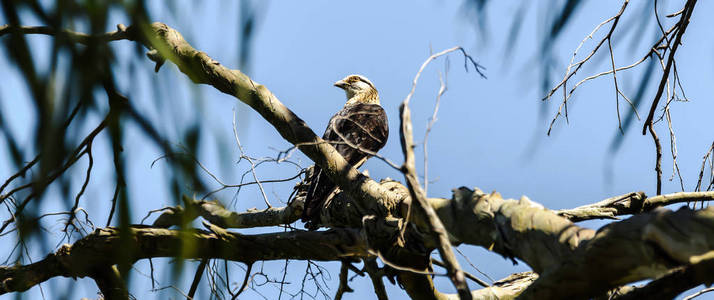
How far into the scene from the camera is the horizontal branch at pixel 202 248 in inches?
95.2

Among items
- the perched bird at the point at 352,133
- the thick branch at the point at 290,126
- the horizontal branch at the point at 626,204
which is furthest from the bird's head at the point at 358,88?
the horizontal branch at the point at 626,204

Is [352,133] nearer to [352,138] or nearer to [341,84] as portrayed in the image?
[352,138]

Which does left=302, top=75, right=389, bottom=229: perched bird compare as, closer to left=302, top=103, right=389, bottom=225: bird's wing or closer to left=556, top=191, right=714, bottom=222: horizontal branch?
left=302, top=103, right=389, bottom=225: bird's wing

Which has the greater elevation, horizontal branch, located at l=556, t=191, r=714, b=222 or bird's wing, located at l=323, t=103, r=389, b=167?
bird's wing, located at l=323, t=103, r=389, b=167

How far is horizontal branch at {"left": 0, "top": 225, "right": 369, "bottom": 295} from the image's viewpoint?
7.93 ft

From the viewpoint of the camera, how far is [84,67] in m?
0.75

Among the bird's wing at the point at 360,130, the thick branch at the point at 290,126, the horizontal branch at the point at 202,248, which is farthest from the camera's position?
the bird's wing at the point at 360,130

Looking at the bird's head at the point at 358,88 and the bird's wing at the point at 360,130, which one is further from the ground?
the bird's head at the point at 358,88

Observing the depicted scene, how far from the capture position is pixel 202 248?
2402 millimetres

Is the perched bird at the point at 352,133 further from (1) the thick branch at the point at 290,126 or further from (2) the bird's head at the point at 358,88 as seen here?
(1) the thick branch at the point at 290,126

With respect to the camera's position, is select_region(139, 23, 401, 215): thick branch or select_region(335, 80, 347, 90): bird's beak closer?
select_region(139, 23, 401, 215): thick branch

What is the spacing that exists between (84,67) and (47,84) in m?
0.05

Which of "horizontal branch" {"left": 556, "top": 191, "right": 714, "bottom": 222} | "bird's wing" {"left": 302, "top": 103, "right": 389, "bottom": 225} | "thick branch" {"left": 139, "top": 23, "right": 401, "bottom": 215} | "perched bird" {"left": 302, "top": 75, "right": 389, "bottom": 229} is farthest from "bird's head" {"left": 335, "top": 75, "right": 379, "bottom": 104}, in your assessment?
"horizontal branch" {"left": 556, "top": 191, "right": 714, "bottom": 222}

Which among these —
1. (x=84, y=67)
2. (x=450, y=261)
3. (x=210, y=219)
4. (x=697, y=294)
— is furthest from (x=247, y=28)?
(x=697, y=294)
